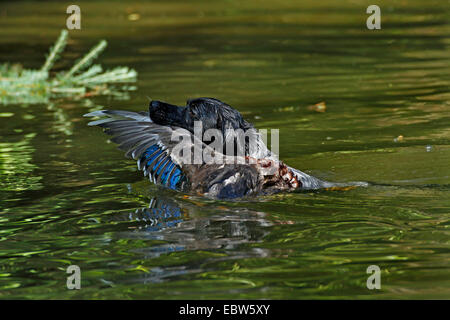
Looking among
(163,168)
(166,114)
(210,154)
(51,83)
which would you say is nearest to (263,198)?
(210,154)

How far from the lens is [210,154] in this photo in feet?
20.3

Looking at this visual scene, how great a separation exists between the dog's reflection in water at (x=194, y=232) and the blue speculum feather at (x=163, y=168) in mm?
228

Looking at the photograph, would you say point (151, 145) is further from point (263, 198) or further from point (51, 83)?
point (51, 83)

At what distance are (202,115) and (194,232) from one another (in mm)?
1160

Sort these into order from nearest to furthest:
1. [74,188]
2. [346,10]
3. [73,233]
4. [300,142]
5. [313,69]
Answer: [73,233]
[74,188]
[300,142]
[313,69]
[346,10]

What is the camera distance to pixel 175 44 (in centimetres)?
1418

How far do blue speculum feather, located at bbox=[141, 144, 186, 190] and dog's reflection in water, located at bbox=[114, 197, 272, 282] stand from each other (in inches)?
9.0

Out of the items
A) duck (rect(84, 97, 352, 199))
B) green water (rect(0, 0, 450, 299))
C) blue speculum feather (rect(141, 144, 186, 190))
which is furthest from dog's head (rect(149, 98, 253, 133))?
green water (rect(0, 0, 450, 299))

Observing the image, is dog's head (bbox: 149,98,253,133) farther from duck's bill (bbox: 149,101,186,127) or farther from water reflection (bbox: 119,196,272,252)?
water reflection (bbox: 119,196,272,252)

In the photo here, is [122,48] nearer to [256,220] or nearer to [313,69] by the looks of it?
[313,69]

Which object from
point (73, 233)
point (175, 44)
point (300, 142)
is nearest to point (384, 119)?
point (300, 142)

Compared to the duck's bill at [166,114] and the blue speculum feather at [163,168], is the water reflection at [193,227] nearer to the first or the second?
the blue speculum feather at [163,168]

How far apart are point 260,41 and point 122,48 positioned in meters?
2.34

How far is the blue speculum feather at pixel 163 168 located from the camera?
643 centimetres
